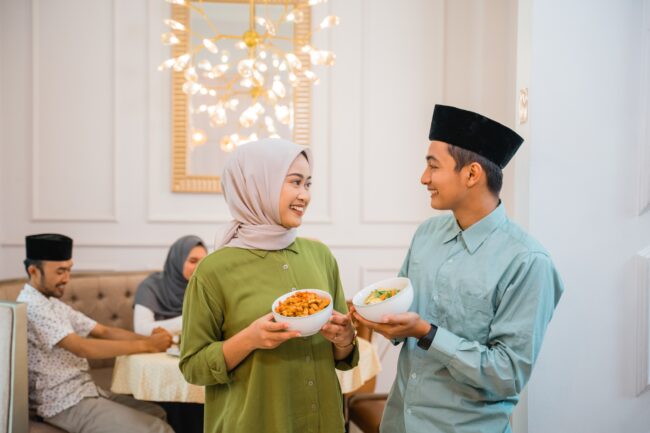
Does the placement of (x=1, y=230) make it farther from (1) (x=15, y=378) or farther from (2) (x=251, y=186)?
(2) (x=251, y=186)

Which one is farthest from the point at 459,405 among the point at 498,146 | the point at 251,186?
the point at 251,186

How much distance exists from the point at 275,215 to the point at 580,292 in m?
1.00

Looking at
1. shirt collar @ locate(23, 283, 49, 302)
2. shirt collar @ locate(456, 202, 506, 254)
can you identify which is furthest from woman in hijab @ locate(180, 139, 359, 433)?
shirt collar @ locate(23, 283, 49, 302)

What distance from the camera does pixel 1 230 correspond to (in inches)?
171

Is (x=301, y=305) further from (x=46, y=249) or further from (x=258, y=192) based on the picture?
(x=46, y=249)

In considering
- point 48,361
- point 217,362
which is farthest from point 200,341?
point 48,361

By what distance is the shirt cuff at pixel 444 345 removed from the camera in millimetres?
1379

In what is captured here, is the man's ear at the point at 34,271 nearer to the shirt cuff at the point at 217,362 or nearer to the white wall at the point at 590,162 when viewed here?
the shirt cuff at the point at 217,362

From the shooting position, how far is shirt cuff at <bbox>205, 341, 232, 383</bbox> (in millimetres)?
1466

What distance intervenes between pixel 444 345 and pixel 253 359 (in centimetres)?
50

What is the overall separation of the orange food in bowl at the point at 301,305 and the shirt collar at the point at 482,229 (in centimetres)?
40

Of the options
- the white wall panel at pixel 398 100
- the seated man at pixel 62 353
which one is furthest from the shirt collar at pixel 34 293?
the white wall panel at pixel 398 100

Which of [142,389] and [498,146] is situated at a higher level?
[498,146]

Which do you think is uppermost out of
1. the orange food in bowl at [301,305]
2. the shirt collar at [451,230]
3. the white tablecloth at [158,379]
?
the shirt collar at [451,230]
